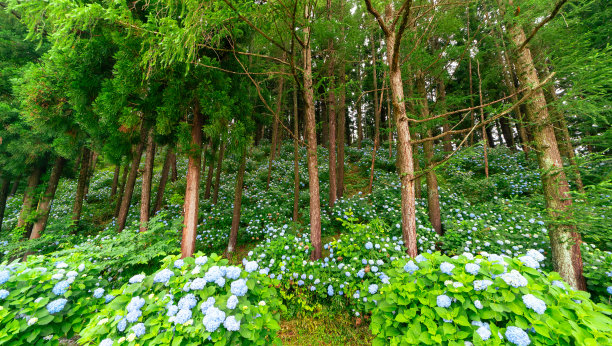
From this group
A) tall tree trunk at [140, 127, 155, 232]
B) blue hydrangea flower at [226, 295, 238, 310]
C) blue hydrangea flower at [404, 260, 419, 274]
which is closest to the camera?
blue hydrangea flower at [226, 295, 238, 310]

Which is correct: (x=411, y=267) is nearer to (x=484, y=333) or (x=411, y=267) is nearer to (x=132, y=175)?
→ (x=484, y=333)

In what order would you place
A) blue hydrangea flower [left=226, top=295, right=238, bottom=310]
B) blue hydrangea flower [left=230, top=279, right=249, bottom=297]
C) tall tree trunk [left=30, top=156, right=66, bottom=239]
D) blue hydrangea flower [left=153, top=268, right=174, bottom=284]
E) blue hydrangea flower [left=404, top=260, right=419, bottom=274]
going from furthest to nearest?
tall tree trunk [left=30, top=156, right=66, bottom=239]
blue hydrangea flower [left=404, top=260, right=419, bottom=274]
blue hydrangea flower [left=153, top=268, right=174, bottom=284]
blue hydrangea flower [left=230, top=279, right=249, bottom=297]
blue hydrangea flower [left=226, top=295, right=238, bottom=310]

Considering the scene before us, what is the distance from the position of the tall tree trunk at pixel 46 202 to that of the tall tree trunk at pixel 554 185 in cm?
1248

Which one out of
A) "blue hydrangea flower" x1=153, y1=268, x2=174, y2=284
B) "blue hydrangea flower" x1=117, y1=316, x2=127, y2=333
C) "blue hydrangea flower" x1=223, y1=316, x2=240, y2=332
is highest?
"blue hydrangea flower" x1=153, y1=268, x2=174, y2=284

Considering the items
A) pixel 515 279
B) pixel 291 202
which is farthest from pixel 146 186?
pixel 515 279

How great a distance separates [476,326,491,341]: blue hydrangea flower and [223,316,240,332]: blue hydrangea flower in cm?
176

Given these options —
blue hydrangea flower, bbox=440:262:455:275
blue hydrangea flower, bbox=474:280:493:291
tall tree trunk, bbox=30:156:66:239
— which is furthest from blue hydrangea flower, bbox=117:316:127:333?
tall tree trunk, bbox=30:156:66:239

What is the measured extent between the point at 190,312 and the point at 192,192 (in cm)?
390

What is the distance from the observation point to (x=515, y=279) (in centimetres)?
152

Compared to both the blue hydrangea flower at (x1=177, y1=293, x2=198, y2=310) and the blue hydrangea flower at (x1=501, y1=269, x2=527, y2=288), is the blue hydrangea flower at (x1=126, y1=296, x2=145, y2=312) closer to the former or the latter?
the blue hydrangea flower at (x1=177, y1=293, x2=198, y2=310)

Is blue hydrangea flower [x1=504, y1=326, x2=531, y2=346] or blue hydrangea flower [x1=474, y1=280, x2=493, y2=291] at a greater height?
blue hydrangea flower [x1=474, y1=280, x2=493, y2=291]

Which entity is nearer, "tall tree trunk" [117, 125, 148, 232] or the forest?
the forest

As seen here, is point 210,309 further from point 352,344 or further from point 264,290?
point 352,344

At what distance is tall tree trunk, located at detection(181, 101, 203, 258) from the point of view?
4.80 meters
